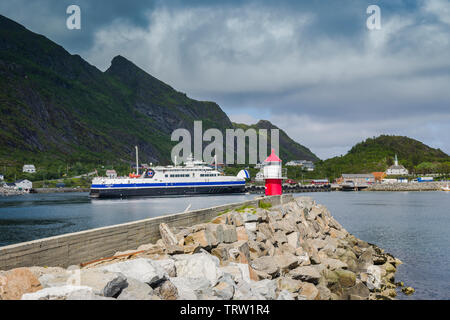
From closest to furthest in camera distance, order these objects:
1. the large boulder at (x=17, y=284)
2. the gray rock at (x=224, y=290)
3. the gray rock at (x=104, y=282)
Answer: the large boulder at (x=17, y=284) < the gray rock at (x=104, y=282) < the gray rock at (x=224, y=290)

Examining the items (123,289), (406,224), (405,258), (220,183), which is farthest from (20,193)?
(123,289)

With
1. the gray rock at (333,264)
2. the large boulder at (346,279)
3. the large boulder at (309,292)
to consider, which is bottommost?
the large boulder at (346,279)

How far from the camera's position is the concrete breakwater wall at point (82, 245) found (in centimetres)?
800

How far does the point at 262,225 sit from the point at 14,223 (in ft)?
95.0

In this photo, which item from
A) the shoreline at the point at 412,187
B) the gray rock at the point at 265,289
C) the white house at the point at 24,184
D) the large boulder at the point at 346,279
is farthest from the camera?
the shoreline at the point at 412,187

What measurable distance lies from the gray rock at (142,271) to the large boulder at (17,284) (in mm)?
1474

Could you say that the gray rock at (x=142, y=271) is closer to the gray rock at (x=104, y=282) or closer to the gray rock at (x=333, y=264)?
the gray rock at (x=104, y=282)

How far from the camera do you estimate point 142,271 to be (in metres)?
7.18

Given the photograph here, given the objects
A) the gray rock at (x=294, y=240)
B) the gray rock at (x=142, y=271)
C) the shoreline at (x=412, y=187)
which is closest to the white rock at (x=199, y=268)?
the gray rock at (x=142, y=271)

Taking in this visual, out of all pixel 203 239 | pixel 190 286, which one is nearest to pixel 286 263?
pixel 203 239

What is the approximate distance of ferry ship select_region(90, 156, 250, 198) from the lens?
252 ft

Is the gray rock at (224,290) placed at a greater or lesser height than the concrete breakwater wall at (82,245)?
lesser
